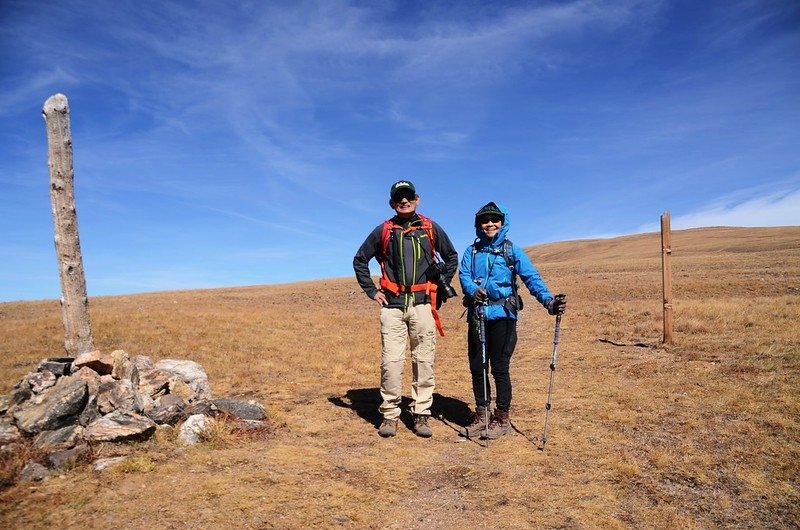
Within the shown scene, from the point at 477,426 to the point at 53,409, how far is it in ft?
19.1

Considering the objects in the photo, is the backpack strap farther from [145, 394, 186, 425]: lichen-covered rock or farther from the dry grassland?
[145, 394, 186, 425]: lichen-covered rock

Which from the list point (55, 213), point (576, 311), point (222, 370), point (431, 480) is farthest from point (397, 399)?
point (576, 311)

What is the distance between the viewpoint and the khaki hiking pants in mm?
7043

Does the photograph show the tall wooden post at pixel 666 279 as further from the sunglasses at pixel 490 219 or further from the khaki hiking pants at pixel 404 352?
the khaki hiking pants at pixel 404 352

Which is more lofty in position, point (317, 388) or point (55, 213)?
point (55, 213)

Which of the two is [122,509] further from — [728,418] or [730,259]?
[730,259]

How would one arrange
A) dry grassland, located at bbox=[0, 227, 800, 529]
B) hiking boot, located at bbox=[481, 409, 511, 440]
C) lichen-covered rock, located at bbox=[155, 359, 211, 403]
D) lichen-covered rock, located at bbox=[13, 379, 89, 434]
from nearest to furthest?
dry grassland, located at bbox=[0, 227, 800, 529] → lichen-covered rock, located at bbox=[13, 379, 89, 434] → hiking boot, located at bbox=[481, 409, 511, 440] → lichen-covered rock, located at bbox=[155, 359, 211, 403]

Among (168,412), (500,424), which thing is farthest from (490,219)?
(168,412)

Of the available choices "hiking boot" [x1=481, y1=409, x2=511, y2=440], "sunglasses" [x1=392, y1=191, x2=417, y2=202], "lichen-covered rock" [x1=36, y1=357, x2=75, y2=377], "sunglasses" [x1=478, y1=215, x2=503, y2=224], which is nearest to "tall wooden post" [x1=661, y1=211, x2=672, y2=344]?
"sunglasses" [x1=478, y1=215, x2=503, y2=224]

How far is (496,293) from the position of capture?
6.80 m

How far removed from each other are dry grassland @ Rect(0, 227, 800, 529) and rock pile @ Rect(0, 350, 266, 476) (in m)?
0.37

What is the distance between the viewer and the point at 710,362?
10117 mm

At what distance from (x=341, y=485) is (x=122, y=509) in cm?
211

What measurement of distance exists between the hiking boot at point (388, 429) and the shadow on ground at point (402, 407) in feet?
1.56
